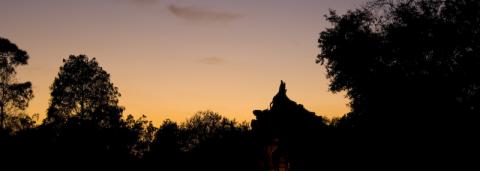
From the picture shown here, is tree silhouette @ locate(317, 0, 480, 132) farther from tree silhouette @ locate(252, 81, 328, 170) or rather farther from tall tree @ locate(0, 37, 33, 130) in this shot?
tall tree @ locate(0, 37, 33, 130)

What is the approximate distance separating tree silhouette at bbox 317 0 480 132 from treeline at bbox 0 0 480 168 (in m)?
0.07

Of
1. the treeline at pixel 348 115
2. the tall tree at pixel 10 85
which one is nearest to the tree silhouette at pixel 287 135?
the treeline at pixel 348 115

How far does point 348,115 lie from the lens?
70.8 ft

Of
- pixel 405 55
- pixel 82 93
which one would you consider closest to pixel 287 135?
pixel 405 55

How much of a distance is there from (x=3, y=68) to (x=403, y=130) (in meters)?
30.5

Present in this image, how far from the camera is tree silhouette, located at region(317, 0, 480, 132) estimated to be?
2659 centimetres

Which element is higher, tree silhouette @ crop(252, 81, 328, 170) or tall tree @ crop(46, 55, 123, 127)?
tall tree @ crop(46, 55, 123, 127)

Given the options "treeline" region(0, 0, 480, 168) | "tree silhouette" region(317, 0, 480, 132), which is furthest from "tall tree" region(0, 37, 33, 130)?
"tree silhouette" region(317, 0, 480, 132)

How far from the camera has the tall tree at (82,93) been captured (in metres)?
44.4

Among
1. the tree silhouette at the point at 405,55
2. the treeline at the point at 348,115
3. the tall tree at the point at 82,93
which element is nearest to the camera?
the treeline at the point at 348,115

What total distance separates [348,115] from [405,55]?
→ 457 inches

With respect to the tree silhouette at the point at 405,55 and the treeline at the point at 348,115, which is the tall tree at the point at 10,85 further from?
the tree silhouette at the point at 405,55

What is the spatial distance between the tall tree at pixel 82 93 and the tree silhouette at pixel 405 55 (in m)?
21.5

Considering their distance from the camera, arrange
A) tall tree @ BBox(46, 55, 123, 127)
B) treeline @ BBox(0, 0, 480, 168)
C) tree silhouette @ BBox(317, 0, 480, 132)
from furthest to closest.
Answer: tall tree @ BBox(46, 55, 123, 127)
tree silhouette @ BBox(317, 0, 480, 132)
treeline @ BBox(0, 0, 480, 168)
